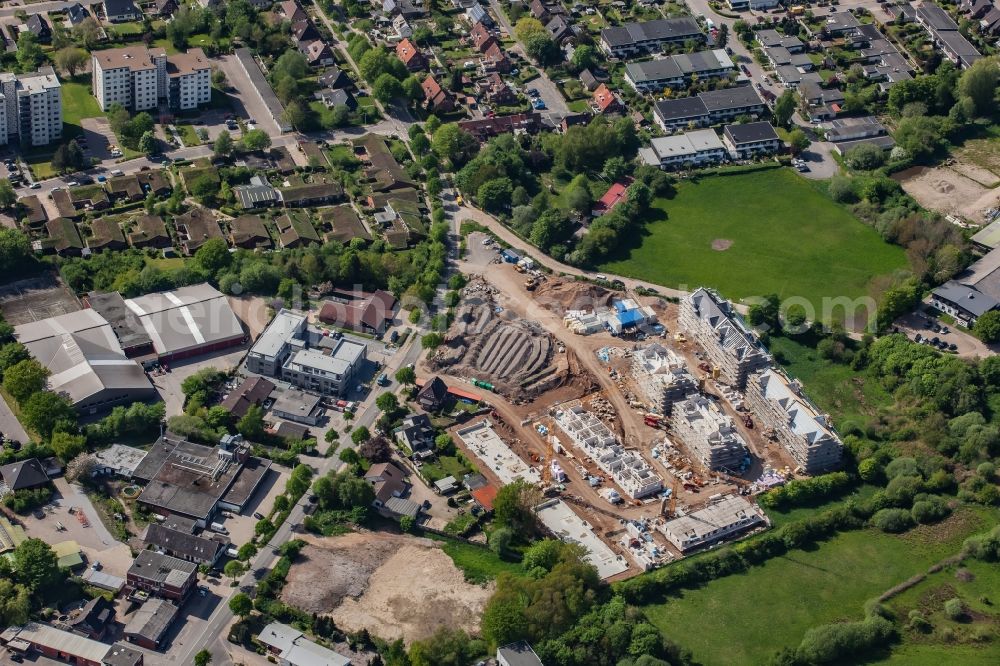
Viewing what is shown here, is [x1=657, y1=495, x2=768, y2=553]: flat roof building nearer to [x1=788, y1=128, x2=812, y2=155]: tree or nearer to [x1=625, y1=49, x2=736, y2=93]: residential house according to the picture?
[x1=788, y1=128, x2=812, y2=155]: tree

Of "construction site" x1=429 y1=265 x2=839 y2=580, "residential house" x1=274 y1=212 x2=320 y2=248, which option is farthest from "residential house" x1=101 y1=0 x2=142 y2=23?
"construction site" x1=429 y1=265 x2=839 y2=580

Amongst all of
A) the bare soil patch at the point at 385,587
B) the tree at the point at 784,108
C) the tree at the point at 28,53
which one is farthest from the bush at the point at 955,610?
the tree at the point at 28,53

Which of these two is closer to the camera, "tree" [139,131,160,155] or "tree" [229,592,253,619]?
"tree" [229,592,253,619]

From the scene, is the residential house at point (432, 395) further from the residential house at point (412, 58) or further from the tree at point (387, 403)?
the residential house at point (412, 58)

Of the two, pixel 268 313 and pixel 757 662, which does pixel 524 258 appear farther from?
pixel 757 662

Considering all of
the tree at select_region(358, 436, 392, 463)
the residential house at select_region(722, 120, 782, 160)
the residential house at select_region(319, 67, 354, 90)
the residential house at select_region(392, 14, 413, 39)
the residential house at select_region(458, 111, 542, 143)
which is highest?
the residential house at select_region(722, 120, 782, 160)

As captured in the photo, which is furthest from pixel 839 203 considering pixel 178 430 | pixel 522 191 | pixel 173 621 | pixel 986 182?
pixel 173 621

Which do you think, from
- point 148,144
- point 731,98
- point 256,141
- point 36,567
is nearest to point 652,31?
point 731,98

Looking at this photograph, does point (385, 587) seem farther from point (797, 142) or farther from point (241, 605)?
point (797, 142)
